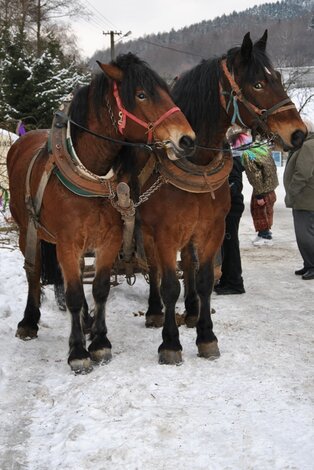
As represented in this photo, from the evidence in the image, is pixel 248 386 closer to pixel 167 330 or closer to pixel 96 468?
pixel 167 330

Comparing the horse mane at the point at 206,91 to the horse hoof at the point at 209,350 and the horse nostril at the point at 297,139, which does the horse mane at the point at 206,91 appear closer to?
the horse nostril at the point at 297,139

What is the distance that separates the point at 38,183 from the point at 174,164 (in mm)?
1085

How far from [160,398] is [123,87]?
1.97 metres

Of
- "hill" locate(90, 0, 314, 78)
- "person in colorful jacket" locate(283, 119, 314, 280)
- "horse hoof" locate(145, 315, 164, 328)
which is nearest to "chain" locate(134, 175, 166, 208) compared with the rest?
"horse hoof" locate(145, 315, 164, 328)

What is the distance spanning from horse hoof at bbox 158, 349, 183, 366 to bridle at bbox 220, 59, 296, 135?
168cm

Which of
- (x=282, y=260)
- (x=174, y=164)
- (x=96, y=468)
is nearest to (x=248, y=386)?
(x=96, y=468)

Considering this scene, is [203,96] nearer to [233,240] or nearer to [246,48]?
[246,48]

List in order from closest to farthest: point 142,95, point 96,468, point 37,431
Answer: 1. point 96,468
2. point 37,431
3. point 142,95

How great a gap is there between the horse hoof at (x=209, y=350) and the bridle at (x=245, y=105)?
1591 mm

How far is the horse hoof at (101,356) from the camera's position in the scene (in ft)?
12.6

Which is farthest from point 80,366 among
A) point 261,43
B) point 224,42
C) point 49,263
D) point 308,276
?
point 224,42

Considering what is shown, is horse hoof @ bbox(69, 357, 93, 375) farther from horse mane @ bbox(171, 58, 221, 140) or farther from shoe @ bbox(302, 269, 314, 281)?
shoe @ bbox(302, 269, 314, 281)

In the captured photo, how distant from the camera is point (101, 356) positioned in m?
3.85

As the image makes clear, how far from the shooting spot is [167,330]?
3848mm
